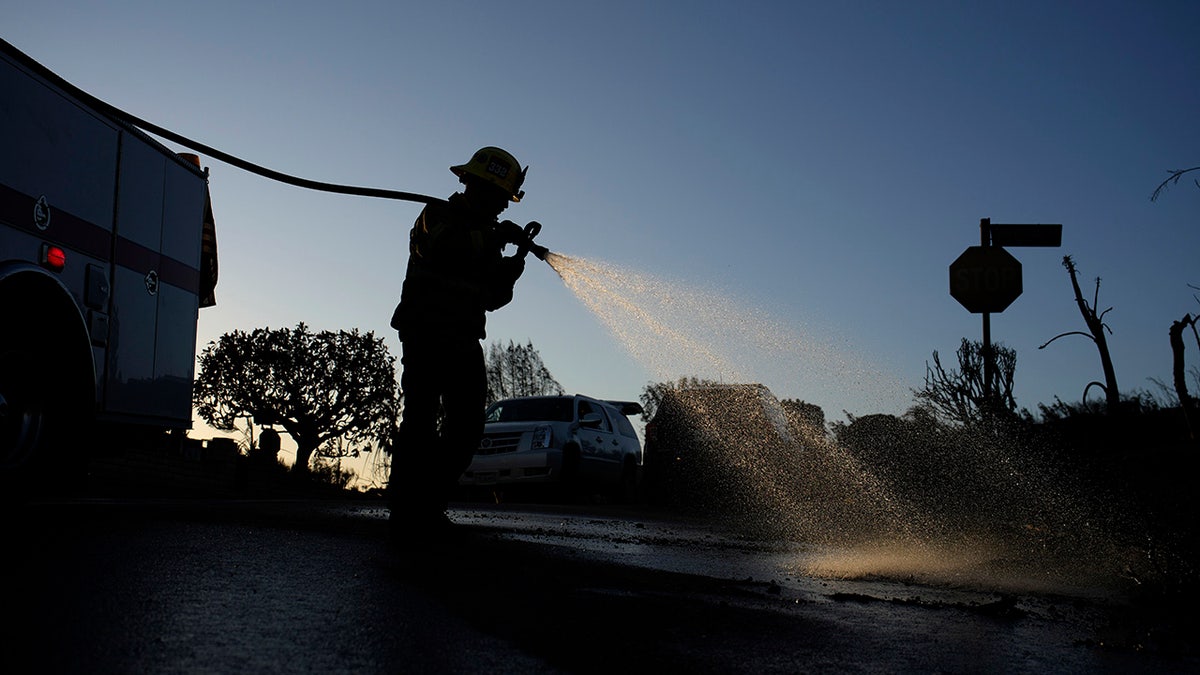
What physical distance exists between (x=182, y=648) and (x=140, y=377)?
5093mm

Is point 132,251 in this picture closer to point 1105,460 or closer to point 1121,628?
point 1121,628

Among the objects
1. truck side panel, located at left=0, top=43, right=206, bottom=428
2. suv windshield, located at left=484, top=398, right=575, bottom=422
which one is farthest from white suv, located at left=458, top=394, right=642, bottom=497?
truck side panel, located at left=0, top=43, right=206, bottom=428

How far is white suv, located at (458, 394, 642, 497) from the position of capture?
16969 millimetres

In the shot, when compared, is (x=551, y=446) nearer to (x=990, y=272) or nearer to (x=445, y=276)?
(x=990, y=272)

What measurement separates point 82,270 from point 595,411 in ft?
41.4

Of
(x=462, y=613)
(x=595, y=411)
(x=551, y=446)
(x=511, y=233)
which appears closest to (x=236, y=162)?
(x=511, y=233)

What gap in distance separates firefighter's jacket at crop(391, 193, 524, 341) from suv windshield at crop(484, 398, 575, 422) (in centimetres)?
1147

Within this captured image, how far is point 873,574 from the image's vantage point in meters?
6.30

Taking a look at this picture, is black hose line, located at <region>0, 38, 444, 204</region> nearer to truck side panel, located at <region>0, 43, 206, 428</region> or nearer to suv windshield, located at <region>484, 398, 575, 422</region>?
truck side panel, located at <region>0, 43, 206, 428</region>

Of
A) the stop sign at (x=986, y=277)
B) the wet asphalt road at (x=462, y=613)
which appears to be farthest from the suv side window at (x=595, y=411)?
the wet asphalt road at (x=462, y=613)

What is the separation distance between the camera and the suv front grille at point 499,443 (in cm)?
1722

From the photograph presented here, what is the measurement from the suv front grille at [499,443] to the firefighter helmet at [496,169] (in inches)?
426

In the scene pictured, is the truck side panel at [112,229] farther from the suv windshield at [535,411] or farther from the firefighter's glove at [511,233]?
the suv windshield at [535,411]

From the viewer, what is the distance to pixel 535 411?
18.1 metres
